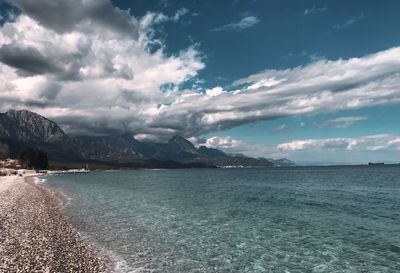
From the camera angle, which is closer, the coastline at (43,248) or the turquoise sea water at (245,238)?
the coastline at (43,248)

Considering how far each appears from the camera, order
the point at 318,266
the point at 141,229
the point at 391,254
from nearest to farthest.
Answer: the point at 318,266 < the point at 391,254 < the point at 141,229

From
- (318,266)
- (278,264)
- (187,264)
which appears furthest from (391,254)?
(187,264)

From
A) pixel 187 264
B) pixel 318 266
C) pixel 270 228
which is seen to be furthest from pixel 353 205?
pixel 187 264

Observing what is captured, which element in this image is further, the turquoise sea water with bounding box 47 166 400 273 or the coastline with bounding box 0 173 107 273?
the turquoise sea water with bounding box 47 166 400 273

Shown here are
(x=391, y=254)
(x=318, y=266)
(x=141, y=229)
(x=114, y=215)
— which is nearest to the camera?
(x=318, y=266)

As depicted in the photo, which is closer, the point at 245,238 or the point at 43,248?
the point at 43,248

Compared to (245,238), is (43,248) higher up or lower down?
higher up

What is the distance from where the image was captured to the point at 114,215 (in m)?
50.8

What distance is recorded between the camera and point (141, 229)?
3981cm

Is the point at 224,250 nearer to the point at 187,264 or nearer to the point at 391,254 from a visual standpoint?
the point at 187,264

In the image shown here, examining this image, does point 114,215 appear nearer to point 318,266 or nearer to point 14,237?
point 14,237

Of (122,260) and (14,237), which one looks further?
(14,237)

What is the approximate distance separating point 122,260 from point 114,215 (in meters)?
24.9

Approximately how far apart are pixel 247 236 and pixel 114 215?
23199 millimetres
